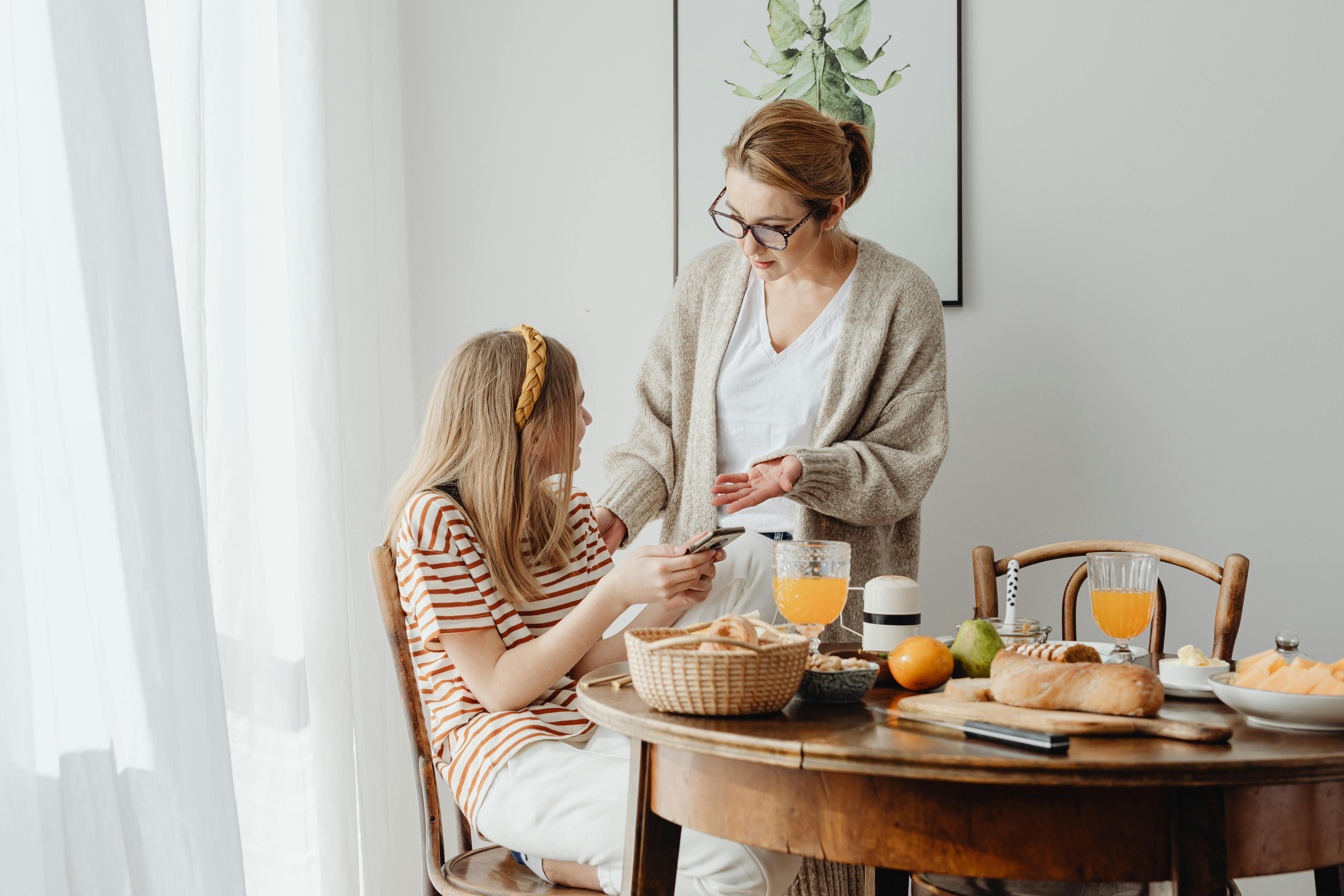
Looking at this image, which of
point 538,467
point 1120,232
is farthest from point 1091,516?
point 538,467

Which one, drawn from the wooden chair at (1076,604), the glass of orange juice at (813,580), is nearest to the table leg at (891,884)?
the wooden chair at (1076,604)

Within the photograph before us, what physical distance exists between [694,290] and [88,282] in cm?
118

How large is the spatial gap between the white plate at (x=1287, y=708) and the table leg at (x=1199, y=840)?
5.9 inches

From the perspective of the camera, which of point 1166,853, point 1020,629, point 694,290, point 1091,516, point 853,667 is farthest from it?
point 1091,516

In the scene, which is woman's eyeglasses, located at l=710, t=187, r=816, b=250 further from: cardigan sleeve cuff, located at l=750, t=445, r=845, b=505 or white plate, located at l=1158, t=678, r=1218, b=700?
white plate, located at l=1158, t=678, r=1218, b=700

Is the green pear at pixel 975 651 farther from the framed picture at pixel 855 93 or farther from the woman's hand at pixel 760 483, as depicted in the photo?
the framed picture at pixel 855 93

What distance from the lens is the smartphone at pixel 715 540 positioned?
1.28m


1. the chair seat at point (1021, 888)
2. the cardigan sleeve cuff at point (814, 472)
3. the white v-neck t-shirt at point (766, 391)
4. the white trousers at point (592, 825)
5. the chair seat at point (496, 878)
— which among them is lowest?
the chair seat at point (1021, 888)

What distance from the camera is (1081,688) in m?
0.93

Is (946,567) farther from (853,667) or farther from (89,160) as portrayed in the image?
(89,160)

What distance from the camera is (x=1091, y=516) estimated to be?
2.26 metres

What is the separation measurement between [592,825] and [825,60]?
1.78m

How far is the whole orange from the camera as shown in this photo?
1110 mm

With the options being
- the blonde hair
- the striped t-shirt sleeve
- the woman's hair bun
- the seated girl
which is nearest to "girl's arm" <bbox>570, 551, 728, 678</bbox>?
the seated girl
